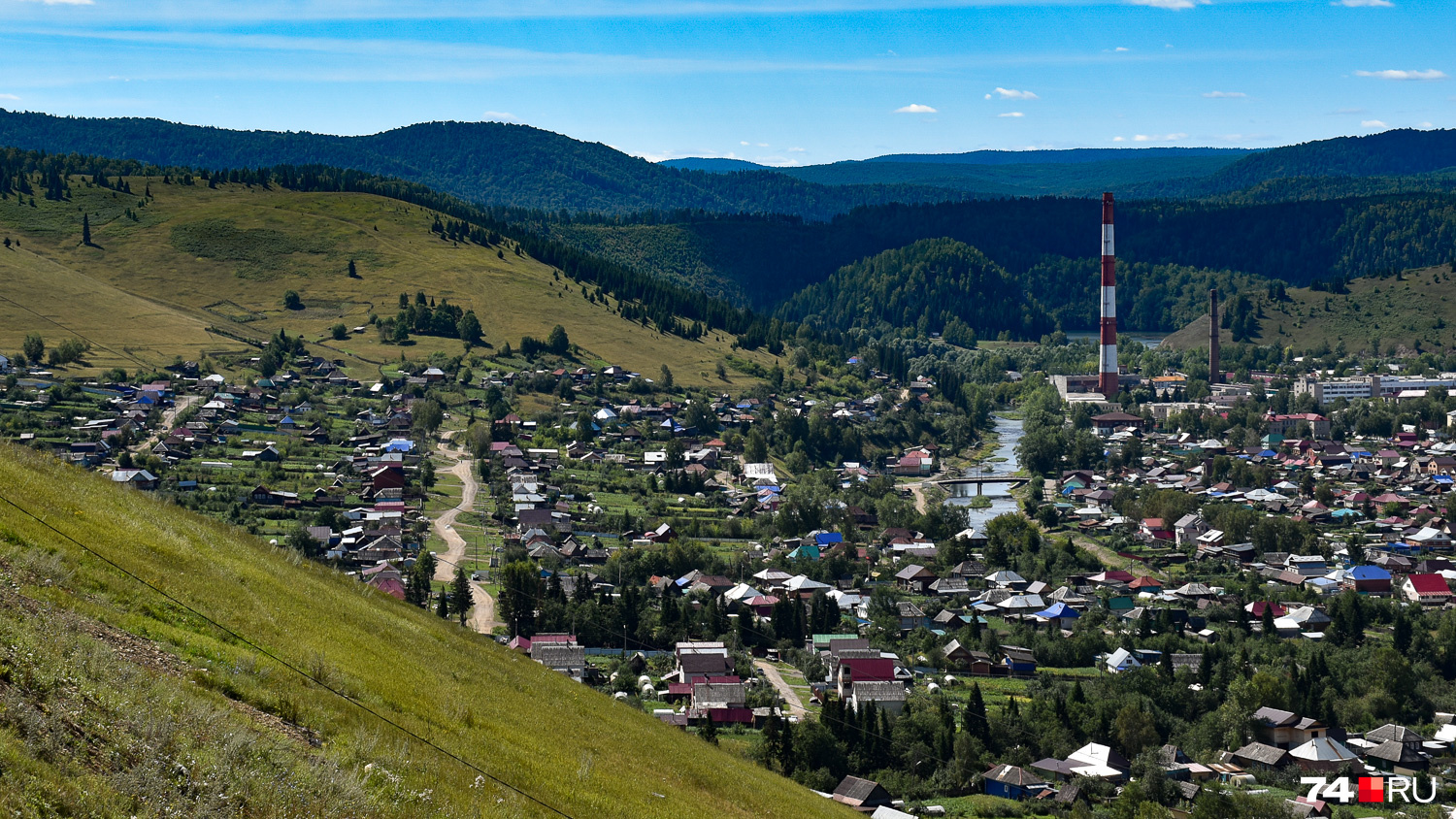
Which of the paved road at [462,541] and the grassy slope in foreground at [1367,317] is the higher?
the grassy slope in foreground at [1367,317]

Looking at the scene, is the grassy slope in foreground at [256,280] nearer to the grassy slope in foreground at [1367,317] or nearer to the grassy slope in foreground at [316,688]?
the grassy slope in foreground at [1367,317]

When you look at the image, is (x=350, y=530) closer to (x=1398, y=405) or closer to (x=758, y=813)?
(x=758, y=813)

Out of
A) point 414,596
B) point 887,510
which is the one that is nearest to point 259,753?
point 414,596

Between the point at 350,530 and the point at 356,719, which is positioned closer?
the point at 356,719

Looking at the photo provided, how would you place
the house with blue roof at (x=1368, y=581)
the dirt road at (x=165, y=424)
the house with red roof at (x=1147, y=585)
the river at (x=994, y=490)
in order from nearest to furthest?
the house with blue roof at (x=1368, y=581) < the house with red roof at (x=1147, y=585) < the dirt road at (x=165, y=424) < the river at (x=994, y=490)

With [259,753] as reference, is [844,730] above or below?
below

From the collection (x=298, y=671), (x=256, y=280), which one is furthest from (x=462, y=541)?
(x=256, y=280)

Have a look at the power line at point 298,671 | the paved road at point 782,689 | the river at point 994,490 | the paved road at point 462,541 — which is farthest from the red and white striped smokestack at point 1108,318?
the power line at point 298,671
